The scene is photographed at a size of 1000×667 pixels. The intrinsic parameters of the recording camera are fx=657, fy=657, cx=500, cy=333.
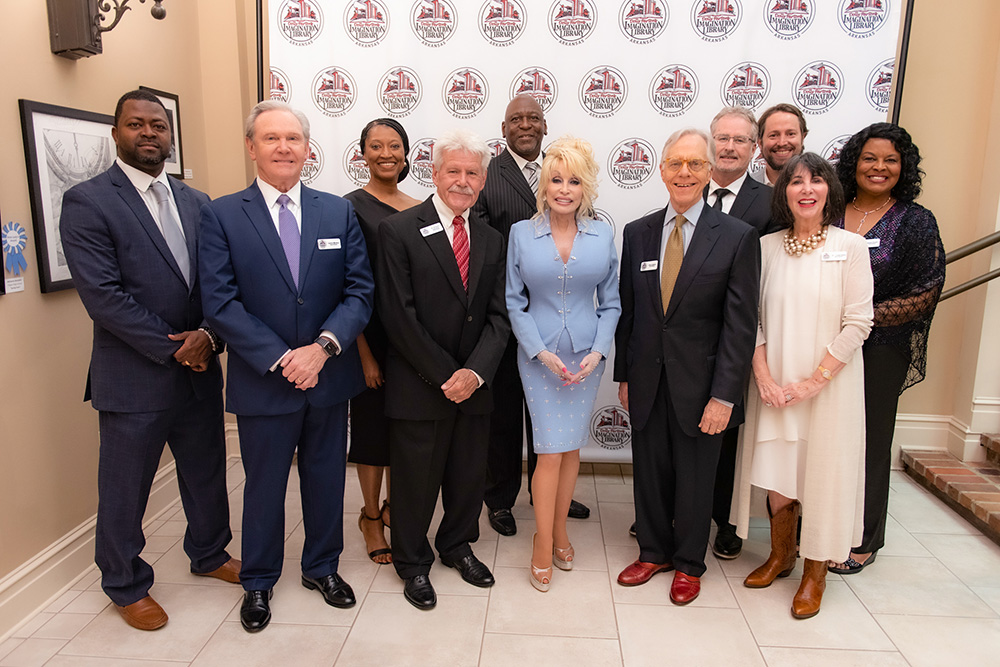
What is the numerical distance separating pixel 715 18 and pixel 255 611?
381cm

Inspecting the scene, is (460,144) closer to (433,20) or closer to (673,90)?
(433,20)

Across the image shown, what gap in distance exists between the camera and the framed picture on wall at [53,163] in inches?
104

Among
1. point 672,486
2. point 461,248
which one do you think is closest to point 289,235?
point 461,248

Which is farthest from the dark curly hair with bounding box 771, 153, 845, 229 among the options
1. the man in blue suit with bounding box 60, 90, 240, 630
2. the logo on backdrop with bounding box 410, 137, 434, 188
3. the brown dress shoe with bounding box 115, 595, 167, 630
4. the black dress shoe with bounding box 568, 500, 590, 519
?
the brown dress shoe with bounding box 115, 595, 167, 630

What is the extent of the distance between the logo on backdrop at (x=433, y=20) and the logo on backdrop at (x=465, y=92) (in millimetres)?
221

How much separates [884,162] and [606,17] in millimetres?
1792

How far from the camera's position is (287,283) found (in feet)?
8.14

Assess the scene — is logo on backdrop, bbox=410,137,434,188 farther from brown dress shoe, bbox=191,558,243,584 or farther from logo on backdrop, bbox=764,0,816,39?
brown dress shoe, bbox=191,558,243,584

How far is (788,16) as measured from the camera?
3697mm

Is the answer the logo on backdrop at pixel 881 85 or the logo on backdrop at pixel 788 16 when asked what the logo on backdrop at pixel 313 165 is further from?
the logo on backdrop at pixel 881 85

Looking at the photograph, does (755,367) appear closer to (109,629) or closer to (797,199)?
(797,199)

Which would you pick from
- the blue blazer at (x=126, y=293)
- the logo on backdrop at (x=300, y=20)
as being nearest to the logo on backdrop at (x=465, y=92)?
the logo on backdrop at (x=300, y=20)

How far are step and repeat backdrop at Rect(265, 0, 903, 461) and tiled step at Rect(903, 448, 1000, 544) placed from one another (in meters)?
1.96

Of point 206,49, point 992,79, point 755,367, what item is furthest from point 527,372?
point 992,79
